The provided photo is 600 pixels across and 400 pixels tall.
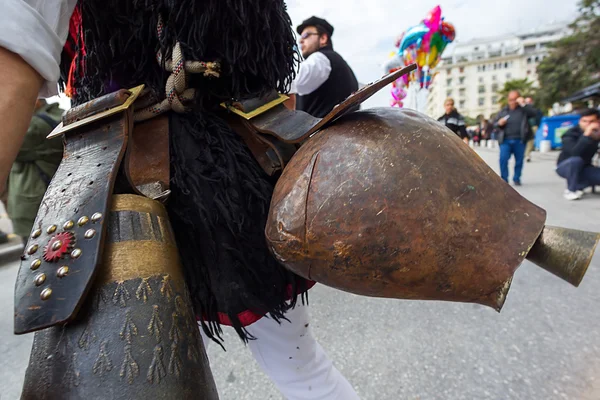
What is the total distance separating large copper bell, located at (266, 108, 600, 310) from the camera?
491 mm

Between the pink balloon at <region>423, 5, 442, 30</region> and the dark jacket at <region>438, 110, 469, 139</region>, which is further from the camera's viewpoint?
the dark jacket at <region>438, 110, 469, 139</region>

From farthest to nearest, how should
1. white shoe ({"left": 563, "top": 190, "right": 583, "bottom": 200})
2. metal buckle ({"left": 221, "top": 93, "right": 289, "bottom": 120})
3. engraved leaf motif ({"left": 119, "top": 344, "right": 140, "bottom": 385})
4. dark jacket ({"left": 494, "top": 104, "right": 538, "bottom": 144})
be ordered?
dark jacket ({"left": 494, "top": 104, "right": 538, "bottom": 144}) → white shoe ({"left": 563, "top": 190, "right": 583, "bottom": 200}) → metal buckle ({"left": 221, "top": 93, "right": 289, "bottom": 120}) → engraved leaf motif ({"left": 119, "top": 344, "right": 140, "bottom": 385})

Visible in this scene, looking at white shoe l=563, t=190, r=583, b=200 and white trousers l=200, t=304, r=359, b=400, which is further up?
white trousers l=200, t=304, r=359, b=400

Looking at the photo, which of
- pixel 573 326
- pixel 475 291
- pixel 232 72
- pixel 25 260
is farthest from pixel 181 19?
pixel 573 326

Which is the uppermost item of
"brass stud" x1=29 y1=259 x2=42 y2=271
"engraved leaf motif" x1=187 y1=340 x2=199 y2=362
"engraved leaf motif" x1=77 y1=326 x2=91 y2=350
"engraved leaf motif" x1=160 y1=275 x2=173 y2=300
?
"brass stud" x1=29 y1=259 x2=42 y2=271

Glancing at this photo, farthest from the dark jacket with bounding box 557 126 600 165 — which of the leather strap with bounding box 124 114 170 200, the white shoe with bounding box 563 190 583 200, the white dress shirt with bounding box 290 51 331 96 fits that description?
the leather strap with bounding box 124 114 170 200

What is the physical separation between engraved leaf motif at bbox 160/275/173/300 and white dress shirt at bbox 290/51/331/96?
67.9 inches

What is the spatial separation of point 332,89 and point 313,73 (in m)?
0.16

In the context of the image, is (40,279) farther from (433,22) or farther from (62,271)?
(433,22)

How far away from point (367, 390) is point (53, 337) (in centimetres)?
128

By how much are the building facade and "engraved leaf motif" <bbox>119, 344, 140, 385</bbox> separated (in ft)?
195

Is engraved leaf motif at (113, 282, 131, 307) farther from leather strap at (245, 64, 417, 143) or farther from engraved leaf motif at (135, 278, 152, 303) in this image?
leather strap at (245, 64, 417, 143)

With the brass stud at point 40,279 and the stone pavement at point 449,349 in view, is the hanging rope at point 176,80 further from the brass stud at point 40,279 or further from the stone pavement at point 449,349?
the stone pavement at point 449,349

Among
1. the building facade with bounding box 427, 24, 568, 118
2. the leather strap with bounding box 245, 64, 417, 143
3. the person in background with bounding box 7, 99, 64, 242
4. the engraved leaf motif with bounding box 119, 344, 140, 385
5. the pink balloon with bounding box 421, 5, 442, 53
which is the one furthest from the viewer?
the building facade with bounding box 427, 24, 568, 118
